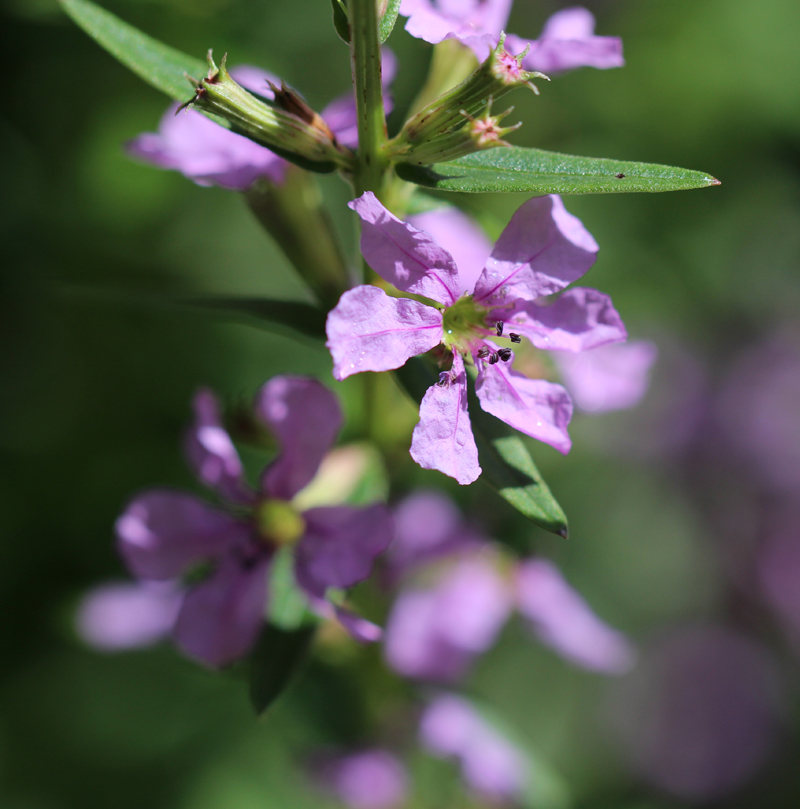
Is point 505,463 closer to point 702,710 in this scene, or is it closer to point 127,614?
point 127,614

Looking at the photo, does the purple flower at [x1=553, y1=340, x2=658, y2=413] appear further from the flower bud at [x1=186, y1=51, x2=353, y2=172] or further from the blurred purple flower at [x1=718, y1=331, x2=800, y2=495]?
the blurred purple flower at [x1=718, y1=331, x2=800, y2=495]

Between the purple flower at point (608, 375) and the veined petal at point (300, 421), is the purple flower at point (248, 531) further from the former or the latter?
the purple flower at point (608, 375)

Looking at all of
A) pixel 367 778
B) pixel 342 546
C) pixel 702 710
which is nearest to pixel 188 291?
pixel 367 778

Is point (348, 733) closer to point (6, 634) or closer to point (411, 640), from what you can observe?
point (411, 640)

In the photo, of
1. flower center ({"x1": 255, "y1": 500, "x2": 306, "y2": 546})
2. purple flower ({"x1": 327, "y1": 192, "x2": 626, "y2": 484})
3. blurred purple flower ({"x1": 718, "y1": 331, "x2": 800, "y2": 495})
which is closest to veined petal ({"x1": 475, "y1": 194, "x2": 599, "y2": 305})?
purple flower ({"x1": 327, "y1": 192, "x2": 626, "y2": 484})

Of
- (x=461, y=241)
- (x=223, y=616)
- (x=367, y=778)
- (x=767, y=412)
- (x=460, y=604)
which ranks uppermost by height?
(x=461, y=241)
